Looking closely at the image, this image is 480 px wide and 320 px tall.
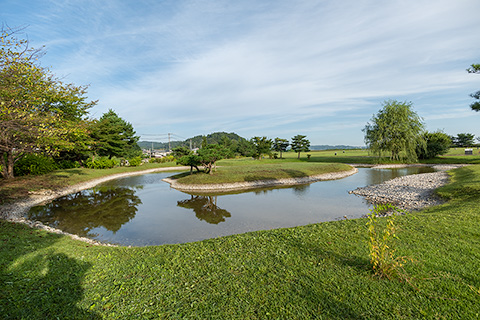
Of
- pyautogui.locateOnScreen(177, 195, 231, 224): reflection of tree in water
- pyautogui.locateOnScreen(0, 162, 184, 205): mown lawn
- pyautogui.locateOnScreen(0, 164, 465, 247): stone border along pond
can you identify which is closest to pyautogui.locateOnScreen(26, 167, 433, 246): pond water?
pyautogui.locateOnScreen(177, 195, 231, 224): reflection of tree in water

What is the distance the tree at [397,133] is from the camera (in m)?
35.2

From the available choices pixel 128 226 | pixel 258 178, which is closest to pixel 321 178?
pixel 258 178

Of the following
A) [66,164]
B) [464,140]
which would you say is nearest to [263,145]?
[66,164]

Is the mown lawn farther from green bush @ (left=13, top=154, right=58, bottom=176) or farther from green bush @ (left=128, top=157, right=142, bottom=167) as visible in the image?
green bush @ (left=128, top=157, right=142, bottom=167)

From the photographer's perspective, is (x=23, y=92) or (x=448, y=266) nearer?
(x=448, y=266)

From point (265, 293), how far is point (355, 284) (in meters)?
1.63

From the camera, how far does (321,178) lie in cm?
2638

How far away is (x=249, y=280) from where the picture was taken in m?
4.30

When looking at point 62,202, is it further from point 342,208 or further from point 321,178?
point 321,178

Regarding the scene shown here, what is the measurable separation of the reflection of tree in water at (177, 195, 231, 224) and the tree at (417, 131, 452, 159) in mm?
40852

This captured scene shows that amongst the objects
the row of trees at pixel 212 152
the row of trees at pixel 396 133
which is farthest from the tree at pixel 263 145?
the row of trees at pixel 396 133

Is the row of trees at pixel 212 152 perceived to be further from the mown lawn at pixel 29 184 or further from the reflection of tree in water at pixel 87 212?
the mown lawn at pixel 29 184

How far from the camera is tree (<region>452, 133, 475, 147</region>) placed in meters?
69.9

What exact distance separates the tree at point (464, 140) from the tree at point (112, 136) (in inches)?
3758
